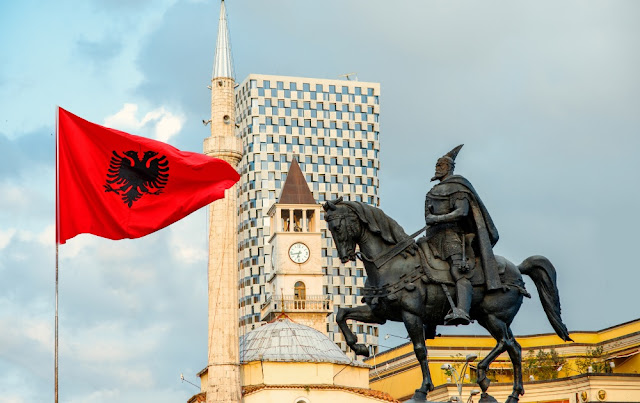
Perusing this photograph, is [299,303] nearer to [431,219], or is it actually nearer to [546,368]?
[546,368]

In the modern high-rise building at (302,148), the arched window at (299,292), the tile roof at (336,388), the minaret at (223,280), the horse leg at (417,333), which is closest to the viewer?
the horse leg at (417,333)

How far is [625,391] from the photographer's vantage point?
56438 mm

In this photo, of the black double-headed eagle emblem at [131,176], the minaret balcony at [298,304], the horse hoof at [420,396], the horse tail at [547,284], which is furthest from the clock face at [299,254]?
the horse hoof at [420,396]

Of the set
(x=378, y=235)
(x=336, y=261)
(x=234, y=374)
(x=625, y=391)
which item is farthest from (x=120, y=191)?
(x=336, y=261)

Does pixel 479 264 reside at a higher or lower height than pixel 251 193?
lower

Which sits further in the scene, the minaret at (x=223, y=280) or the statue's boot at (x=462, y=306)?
the minaret at (x=223, y=280)

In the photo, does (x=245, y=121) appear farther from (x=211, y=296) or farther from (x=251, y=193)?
(x=211, y=296)

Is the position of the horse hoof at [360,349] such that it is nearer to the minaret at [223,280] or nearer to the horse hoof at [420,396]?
the horse hoof at [420,396]

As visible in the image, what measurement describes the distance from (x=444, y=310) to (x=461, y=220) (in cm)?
114

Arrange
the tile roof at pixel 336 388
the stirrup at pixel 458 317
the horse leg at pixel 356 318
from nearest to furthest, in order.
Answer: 1. the stirrup at pixel 458 317
2. the horse leg at pixel 356 318
3. the tile roof at pixel 336 388

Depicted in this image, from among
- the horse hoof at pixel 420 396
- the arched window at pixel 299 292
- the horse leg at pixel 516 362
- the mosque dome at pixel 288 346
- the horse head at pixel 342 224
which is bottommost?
the horse hoof at pixel 420 396

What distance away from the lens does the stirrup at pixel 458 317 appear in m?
13.8

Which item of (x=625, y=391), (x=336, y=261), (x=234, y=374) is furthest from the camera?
(x=336, y=261)

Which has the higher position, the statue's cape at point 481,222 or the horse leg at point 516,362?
the statue's cape at point 481,222
